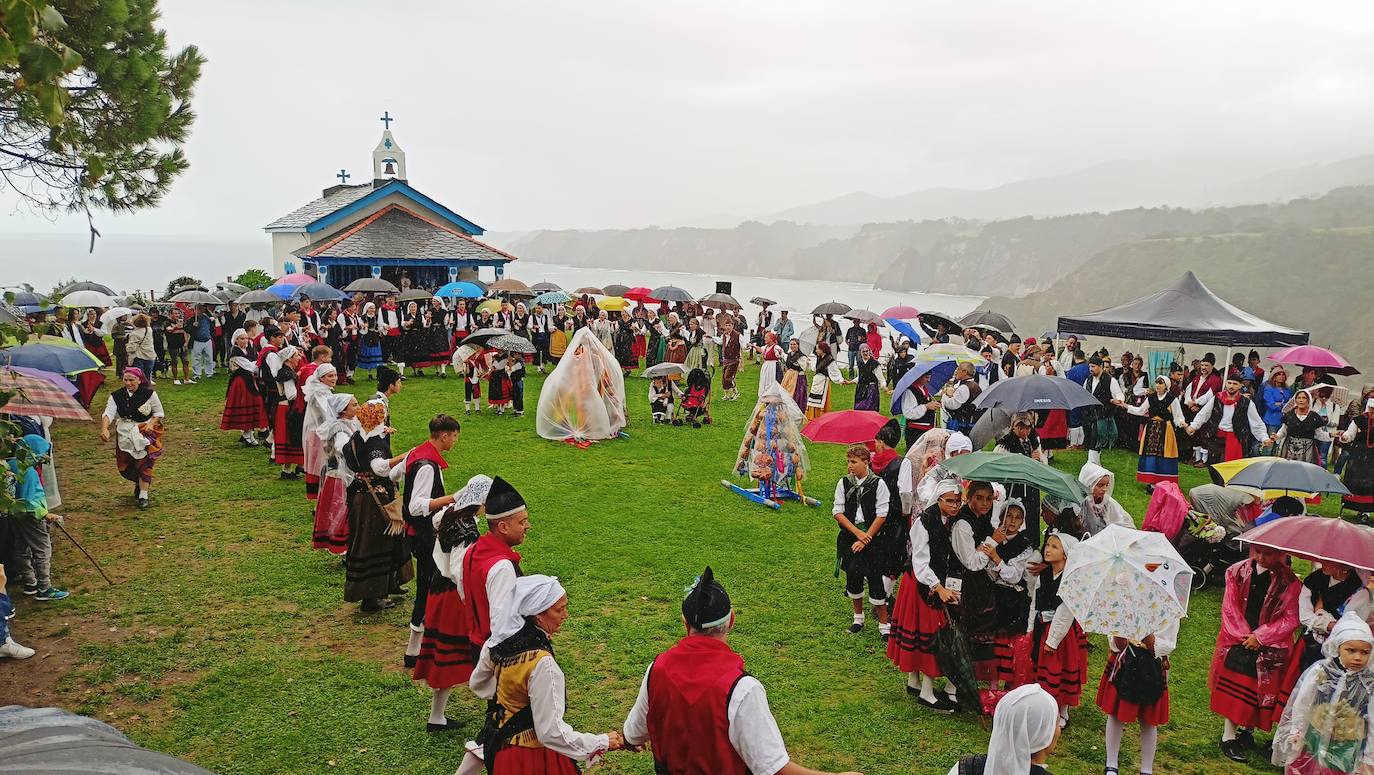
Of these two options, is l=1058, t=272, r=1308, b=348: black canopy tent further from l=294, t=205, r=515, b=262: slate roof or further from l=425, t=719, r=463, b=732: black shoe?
l=294, t=205, r=515, b=262: slate roof

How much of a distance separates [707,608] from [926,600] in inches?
125

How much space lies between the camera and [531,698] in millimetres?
3543

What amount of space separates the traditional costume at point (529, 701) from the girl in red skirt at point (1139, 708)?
3427 millimetres

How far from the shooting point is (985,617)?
5.97 metres

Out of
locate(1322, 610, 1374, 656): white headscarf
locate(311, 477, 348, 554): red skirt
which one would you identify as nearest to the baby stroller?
locate(311, 477, 348, 554): red skirt

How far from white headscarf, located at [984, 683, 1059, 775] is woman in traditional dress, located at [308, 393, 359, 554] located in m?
6.14

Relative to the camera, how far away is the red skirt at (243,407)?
43.4 feet

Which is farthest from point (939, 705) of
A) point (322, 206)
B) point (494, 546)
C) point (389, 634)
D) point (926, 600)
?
point (322, 206)

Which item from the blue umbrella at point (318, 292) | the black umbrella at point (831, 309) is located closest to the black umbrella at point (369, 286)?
the blue umbrella at point (318, 292)

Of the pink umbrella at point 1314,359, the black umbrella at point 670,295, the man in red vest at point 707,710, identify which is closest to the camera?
the man in red vest at point 707,710

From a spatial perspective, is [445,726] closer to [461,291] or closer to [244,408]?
[244,408]

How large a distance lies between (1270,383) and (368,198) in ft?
91.9

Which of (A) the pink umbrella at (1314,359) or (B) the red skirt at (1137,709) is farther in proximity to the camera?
(A) the pink umbrella at (1314,359)

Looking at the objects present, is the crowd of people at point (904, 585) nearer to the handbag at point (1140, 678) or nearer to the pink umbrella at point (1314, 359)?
the handbag at point (1140, 678)
